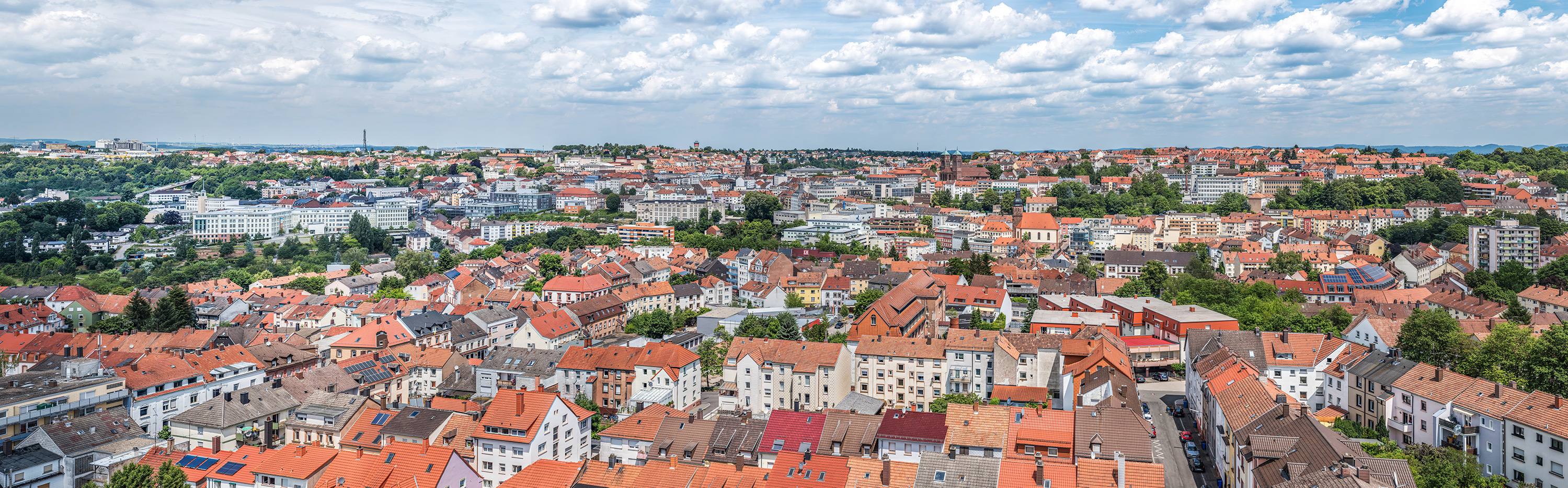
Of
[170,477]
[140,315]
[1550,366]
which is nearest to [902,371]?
[1550,366]

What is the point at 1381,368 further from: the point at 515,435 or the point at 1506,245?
the point at 1506,245

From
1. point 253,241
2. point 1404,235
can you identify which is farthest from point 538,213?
point 1404,235

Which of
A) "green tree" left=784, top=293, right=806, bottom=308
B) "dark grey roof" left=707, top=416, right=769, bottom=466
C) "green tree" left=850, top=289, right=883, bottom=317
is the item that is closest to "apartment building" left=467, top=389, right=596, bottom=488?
"dark grey roof" left=707, top=416, right=769, bottom=466

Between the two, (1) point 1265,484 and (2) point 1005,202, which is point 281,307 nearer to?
(1) point 1265,484

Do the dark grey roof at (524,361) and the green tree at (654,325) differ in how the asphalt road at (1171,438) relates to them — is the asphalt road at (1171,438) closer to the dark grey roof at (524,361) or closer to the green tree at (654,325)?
the dark grey roof at (524,361)

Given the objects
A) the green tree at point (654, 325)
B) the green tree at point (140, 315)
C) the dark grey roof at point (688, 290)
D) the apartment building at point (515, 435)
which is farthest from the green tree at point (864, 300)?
the green tree at point (140, 315)

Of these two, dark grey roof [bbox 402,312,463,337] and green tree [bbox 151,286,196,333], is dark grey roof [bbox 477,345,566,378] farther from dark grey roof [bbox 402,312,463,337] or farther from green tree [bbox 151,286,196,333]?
green tree [bbox 151,286,196,333]
